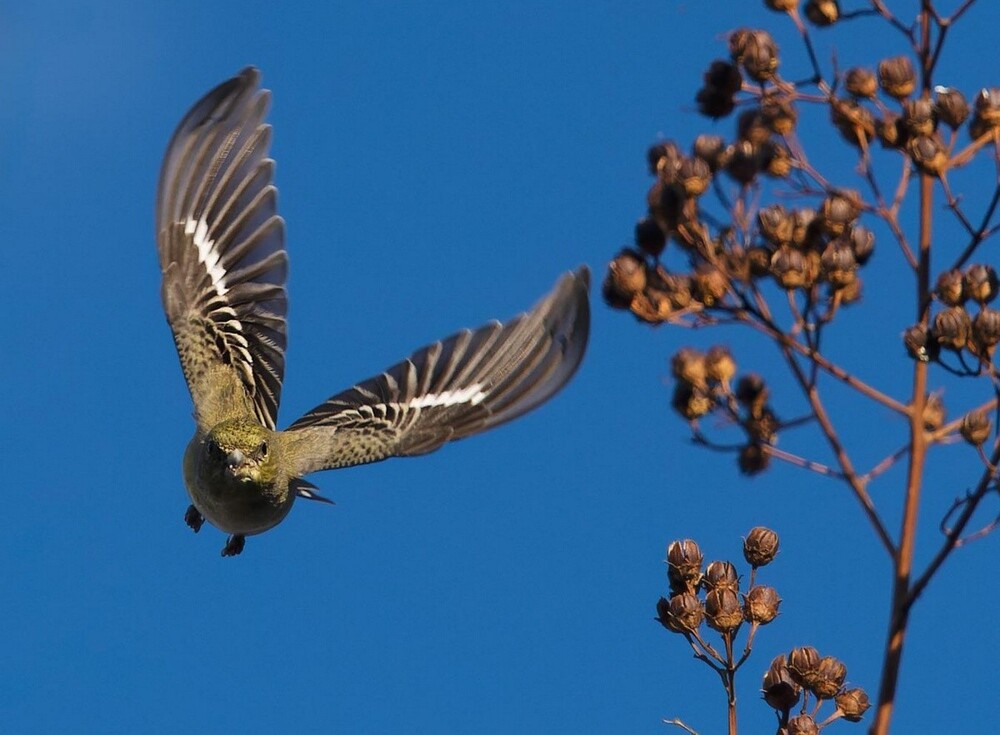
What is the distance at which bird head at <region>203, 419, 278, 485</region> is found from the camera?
21.5ft

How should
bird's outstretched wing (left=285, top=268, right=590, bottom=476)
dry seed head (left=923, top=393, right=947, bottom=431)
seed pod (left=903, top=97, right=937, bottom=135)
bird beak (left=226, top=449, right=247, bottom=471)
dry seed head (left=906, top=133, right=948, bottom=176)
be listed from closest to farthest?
1. dry seed head (left=923, top=393, right=947, bottom=431)
2. dry seed head (left=906, top=133, right=948, bottom=176)
3. seed pod (left=903, top=97, right=937, bottom=135)
4. bird's outstretched wing (left=285, top=268, right=590, bottom=476)
5. bird beak (left=226, top=449, right=247, bottom=471)

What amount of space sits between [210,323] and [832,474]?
13.9ft

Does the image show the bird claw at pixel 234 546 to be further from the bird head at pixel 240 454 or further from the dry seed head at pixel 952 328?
the dry seed head at pixel 952 328

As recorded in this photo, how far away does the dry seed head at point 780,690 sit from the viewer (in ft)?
14.3

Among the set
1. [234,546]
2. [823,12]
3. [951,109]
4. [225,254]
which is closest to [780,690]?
[951,109]

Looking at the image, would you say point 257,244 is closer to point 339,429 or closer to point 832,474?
point 339,429

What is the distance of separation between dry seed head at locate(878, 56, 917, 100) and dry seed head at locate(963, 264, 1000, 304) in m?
0.70

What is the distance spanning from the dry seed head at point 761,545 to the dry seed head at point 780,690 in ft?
1.34

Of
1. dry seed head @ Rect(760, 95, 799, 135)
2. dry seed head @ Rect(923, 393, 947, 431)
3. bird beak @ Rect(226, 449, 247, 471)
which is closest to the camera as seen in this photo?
dry seed head @ Rect(923, 393, 947, 431)

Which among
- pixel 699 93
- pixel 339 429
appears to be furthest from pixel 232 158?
pixel 699 93

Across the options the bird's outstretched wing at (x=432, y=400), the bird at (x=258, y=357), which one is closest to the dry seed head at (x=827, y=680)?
the bird at (x=258, y=357)

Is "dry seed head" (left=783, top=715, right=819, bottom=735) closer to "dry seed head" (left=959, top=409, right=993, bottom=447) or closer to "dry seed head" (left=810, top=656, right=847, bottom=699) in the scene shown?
"dry seed head" (left=810, top=656, right=847, bottom=699)

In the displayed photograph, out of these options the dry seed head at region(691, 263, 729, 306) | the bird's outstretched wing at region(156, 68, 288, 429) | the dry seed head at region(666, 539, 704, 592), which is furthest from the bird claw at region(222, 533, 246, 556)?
the dry seed head at region(691, 263, 729, 306)

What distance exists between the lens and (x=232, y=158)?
25.2ft
